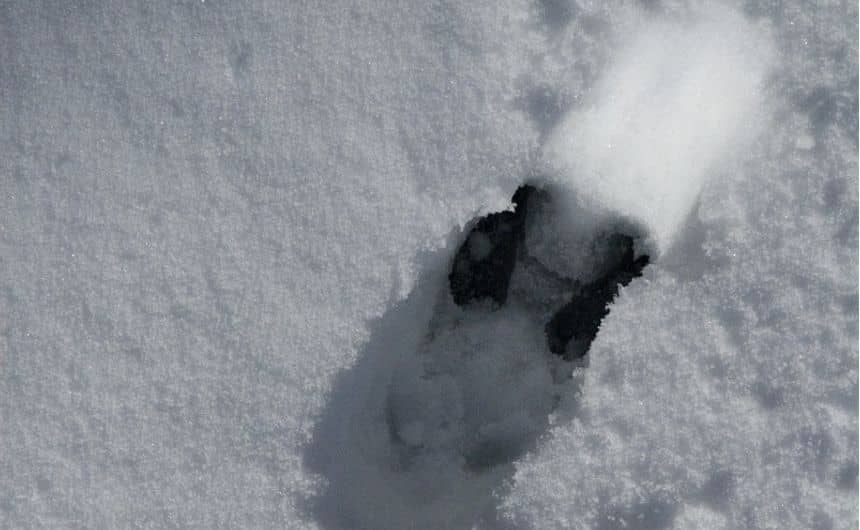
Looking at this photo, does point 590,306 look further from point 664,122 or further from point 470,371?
point 664,122

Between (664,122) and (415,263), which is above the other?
(664,122)

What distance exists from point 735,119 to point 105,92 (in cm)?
129

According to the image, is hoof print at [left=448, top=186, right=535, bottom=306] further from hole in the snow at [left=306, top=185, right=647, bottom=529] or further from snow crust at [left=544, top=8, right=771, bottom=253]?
snow crust at [left=544, top=8, right=771, bottom=253]

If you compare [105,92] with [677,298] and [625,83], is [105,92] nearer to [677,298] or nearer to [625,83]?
[625,83]

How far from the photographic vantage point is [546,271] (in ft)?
5.64

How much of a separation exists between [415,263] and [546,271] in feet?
0.91

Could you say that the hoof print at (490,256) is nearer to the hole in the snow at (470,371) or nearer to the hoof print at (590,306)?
the hole in the snow at (470,371)

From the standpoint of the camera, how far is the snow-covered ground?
160 cm

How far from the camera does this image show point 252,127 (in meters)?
1.72

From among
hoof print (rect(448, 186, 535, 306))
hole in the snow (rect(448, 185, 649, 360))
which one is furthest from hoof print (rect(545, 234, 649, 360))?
hoof print (rect(448, 186, 535, 306))

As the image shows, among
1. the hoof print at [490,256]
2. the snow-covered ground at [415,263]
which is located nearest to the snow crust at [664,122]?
the snow-covered ground at [415,263]

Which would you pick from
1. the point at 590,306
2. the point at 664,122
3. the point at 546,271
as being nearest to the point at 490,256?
the point at 546,271

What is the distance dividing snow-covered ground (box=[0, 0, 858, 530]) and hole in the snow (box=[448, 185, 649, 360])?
0.02 meters

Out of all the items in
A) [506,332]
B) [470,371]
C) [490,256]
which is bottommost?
[470,371]
